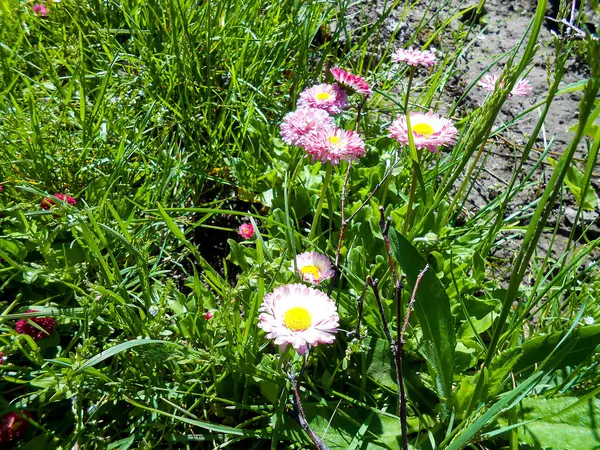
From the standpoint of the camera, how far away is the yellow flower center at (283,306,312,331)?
94 centimetres

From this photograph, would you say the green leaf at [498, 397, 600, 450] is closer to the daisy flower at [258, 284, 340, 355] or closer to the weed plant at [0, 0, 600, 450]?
the weed plant at [0, 0, 600, 450]

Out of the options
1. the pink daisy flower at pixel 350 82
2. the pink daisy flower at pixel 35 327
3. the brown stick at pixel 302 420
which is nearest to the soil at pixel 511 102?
the pink daisy flower at pixel 350 82

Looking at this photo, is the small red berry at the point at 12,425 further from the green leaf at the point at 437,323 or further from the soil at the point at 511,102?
the soil at the point at 511,102

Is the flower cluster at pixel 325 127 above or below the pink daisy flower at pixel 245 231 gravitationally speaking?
above

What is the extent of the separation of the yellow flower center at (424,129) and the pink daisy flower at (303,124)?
0.22m

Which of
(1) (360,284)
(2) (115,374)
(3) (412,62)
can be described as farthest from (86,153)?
(3) (412,62)

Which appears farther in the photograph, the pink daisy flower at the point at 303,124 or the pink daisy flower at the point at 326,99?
the pink daisy flower at the point at 326,99

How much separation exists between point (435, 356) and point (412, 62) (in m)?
0.89

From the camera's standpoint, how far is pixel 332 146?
1.17 meters

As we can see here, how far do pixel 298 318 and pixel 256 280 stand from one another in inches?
10.6

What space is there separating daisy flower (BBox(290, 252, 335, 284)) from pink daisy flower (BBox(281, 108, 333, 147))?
275 mm

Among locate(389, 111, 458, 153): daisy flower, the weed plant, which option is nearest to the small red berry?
the weed plant

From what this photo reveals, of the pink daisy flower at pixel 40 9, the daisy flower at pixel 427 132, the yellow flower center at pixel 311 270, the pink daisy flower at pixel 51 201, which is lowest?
the yellow flower center at pixel 311 270

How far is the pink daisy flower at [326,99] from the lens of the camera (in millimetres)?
1391
